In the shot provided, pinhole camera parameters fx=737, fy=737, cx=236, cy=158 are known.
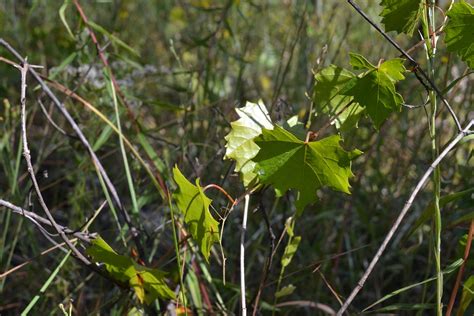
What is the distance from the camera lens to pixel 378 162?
1.92 metres

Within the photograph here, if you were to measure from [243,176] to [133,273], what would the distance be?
25cm

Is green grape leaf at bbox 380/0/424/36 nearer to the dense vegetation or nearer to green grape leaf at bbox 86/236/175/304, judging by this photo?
the dense vegetation

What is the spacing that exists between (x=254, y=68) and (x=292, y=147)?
1.82 m

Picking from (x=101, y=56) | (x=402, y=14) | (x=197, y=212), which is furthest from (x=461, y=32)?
(x=101, y=56)

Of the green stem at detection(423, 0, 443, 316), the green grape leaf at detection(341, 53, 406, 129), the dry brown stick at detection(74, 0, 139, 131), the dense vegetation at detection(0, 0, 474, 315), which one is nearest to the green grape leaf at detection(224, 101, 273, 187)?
the dense vegetation at detection(0, 0, 474, 315)

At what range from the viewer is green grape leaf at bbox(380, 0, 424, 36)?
1.02 meters

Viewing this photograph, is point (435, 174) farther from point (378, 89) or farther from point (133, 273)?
point (133, 273)

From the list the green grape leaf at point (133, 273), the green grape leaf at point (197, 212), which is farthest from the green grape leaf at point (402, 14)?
the green grape leaf at point (133, 273)

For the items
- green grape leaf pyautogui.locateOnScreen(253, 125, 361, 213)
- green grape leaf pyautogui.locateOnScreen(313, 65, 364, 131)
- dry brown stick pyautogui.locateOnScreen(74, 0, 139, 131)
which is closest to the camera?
green grape leaf pyautogui.locateOnScreen(253, 125, 361, 213)

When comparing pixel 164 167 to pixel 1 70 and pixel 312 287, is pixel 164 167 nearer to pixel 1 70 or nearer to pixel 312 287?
pixel 312 287

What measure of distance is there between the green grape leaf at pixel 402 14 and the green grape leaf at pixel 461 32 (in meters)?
0.04

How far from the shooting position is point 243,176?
1.08 meters

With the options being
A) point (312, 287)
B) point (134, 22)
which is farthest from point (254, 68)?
point (312, 287)

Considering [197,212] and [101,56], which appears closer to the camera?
[197,212]
